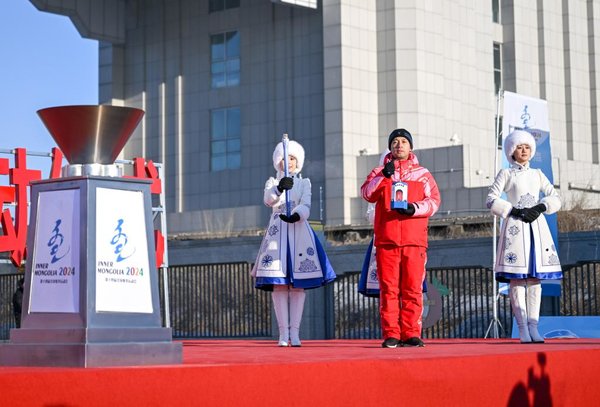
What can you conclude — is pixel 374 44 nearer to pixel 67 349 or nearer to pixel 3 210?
pixel 3 210

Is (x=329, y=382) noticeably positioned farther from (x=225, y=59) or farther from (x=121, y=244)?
(x=225, y=59)

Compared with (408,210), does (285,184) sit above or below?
above

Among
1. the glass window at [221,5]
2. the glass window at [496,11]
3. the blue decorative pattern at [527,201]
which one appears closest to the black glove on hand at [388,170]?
the blue decorative pattern at [527,201]

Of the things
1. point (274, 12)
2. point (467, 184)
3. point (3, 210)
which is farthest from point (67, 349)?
point (274, 12)

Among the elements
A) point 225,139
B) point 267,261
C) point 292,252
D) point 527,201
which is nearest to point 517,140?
point 527,201

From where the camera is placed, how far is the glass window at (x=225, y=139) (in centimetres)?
3753

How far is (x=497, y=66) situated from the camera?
3819 cm

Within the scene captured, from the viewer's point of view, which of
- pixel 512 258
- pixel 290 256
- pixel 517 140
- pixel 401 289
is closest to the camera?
pixel 401 289

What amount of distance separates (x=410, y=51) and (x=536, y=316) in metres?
23.7

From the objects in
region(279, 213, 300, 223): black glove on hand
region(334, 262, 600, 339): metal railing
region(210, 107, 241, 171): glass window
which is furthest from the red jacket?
region(210, 107, 241, 171): glass window

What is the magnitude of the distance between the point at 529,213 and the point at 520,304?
835mm

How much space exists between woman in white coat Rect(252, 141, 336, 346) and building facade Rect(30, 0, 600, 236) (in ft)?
66.0

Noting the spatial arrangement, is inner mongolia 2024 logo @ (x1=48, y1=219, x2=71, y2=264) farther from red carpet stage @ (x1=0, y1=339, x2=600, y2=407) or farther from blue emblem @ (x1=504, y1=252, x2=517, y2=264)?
blue emblem @ (x1=504, y1=252, x2=517, y2=264)

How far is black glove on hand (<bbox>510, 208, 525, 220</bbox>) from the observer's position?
10648 millimetres
